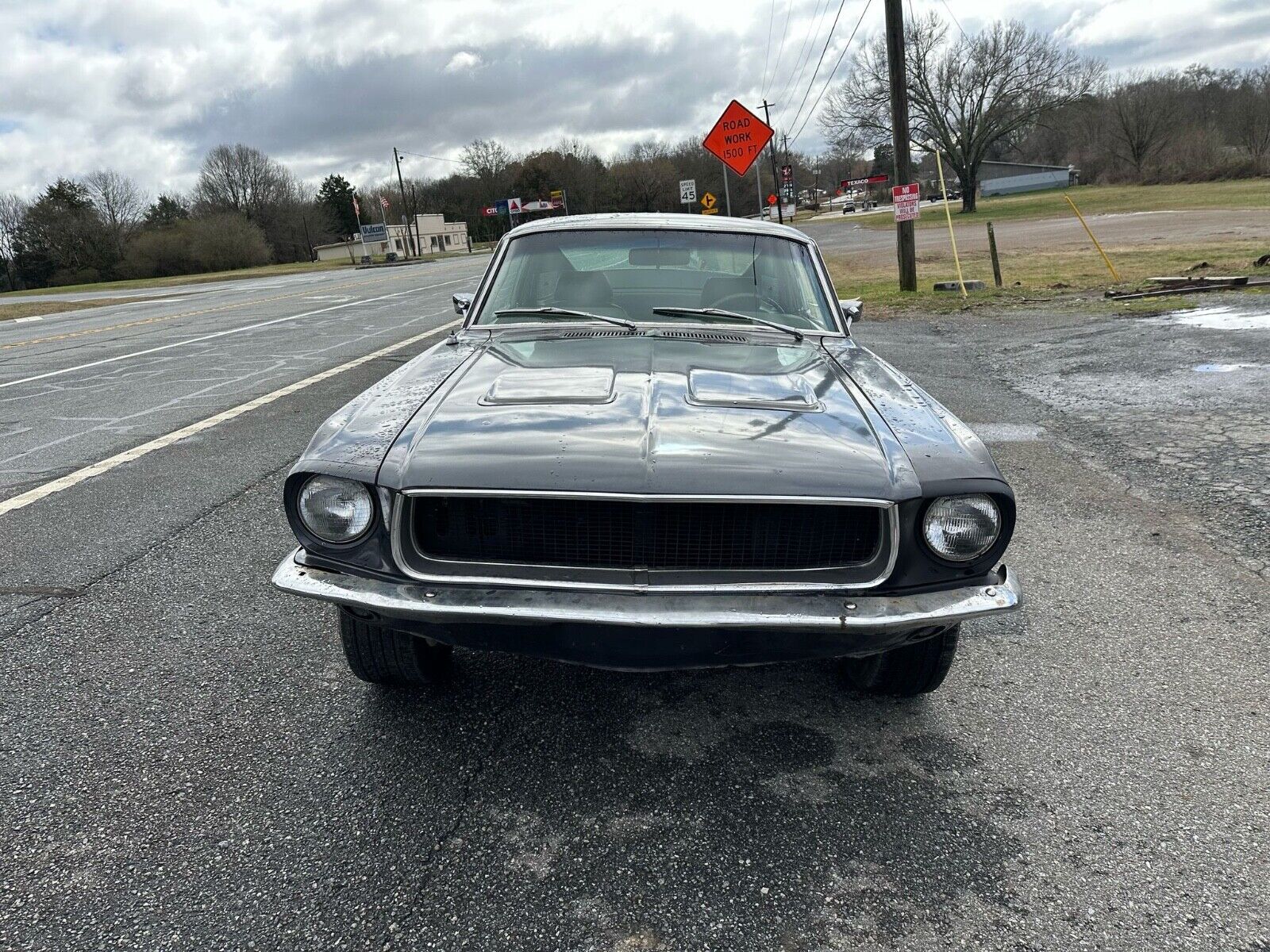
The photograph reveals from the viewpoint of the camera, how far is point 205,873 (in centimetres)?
197

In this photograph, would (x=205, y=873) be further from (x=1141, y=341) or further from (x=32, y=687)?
(x=1141, y=341)

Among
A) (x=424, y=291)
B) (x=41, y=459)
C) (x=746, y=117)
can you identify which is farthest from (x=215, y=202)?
(x=41, y=459)

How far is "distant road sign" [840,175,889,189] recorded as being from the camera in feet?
348

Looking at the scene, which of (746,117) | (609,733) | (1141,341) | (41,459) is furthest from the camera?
(746,117)

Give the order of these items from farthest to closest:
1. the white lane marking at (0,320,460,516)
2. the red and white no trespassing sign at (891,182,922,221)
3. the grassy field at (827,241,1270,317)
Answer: the red and white no trespassing sign at (891,182,922,221), the grassy field at (827,241,1270,317), the white lane marking at (0,320,460,516)

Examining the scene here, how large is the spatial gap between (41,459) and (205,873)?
4.79 metres

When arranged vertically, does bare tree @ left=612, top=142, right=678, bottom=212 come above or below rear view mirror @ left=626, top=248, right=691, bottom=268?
above

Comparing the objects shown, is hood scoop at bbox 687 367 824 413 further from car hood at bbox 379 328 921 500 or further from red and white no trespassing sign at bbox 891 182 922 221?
red and white no trespassing sign at bbox 891 182 922 221

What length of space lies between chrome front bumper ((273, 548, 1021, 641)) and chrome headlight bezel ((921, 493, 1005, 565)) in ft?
0.33

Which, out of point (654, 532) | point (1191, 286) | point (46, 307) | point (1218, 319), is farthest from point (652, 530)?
point (46, 307)

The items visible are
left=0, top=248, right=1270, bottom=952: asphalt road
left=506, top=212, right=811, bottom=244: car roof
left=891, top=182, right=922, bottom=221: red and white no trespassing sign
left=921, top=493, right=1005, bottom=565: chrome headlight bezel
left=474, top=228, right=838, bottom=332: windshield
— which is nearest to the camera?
left=0, top=248, right=1270, bottom=952: asphalt road

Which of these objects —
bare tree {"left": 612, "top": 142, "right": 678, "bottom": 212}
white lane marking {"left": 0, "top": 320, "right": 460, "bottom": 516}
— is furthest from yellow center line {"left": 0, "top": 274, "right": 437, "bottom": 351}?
bare tree {"left": 612, "top": 142, "right": 678, "bottom": 212}

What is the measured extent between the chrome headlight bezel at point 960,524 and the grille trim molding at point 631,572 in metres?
0.10

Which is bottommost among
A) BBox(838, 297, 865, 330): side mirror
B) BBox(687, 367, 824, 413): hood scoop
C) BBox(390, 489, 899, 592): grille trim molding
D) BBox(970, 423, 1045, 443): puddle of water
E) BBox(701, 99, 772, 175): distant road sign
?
BBox(970, 423, 1045, 443): puddle of water
